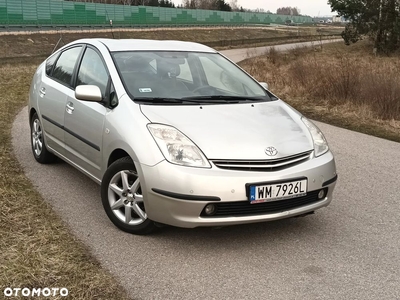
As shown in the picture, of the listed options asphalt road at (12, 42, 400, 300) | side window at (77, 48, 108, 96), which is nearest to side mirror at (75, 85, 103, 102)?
side window at (77, 48, 108, 96)

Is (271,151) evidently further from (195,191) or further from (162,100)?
(162,100)

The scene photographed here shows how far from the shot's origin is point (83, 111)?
15.3 feet

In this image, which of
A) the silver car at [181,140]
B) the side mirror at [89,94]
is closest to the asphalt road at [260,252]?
the silver car at [181,140]

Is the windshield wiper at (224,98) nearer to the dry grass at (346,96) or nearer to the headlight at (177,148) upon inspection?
the headlight at (177,148)

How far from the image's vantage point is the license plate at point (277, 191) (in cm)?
358

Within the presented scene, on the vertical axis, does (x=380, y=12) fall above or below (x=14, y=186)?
above

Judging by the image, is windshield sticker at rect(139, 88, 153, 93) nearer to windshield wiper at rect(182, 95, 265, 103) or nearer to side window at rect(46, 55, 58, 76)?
windshield wiper at rect(182, 95, 265, 103)

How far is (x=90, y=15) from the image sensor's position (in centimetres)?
5097

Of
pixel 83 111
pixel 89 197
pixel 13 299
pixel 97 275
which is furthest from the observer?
pixel 89 197

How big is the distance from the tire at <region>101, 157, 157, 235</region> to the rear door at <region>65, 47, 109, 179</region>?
35cm

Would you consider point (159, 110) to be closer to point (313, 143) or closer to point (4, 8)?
point (313, 143)

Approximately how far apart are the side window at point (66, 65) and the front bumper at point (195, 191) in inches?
83.1

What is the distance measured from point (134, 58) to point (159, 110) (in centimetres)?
94

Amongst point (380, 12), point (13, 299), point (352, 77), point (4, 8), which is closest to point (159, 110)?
point (13, 299)
